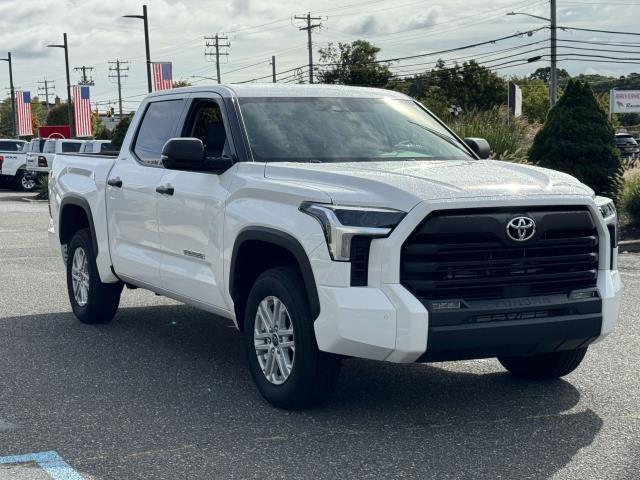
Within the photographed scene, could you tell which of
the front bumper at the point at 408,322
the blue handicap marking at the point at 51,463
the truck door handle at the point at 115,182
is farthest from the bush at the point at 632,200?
the blue handicap marking at the point at 51,463

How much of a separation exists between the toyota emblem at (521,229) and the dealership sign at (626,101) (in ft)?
200

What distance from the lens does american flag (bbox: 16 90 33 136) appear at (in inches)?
→ 2581

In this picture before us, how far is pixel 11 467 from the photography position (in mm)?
5031

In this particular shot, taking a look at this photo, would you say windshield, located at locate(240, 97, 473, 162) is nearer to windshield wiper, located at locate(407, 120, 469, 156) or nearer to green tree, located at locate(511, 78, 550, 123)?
windshield wiper, located at locate(407, 120, 469, 156)

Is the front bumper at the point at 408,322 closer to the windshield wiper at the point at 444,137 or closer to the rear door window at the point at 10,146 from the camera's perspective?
the windshield wiper at the point at 444,137

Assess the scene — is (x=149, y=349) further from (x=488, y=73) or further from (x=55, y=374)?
(x=488, y=73)

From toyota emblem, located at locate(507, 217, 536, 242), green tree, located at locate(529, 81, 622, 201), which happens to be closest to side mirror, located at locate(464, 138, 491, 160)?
toyota emblem, located at locate(507, 217, 536, 242)

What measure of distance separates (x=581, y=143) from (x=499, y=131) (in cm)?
288

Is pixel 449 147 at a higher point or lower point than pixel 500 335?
higher

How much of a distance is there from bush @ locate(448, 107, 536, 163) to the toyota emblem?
13.6 m

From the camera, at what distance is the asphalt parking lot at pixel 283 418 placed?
5000 millimetres

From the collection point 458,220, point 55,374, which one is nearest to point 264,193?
point 458,220

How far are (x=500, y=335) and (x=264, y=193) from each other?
160 cm

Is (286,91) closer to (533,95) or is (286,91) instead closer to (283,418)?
(283,418)
